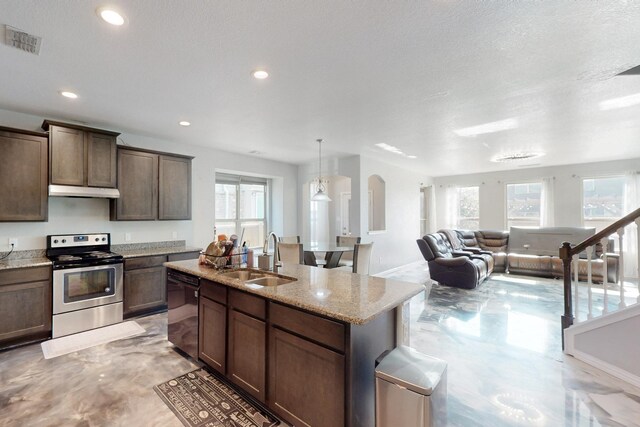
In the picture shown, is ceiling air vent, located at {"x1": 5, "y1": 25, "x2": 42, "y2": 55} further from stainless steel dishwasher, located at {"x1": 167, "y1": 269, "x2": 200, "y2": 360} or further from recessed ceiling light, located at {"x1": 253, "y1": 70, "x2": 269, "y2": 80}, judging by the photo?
stainless steel dishwasher, located at {"x1": 167, "y1": 269, "x2": 200, "y2": 360}

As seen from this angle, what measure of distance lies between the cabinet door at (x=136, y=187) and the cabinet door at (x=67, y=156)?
0.44 meters

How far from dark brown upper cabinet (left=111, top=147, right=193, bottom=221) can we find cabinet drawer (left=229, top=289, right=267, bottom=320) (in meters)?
2.70

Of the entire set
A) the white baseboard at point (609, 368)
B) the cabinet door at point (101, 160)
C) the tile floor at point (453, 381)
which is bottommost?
the tile floor at point (453, 381)

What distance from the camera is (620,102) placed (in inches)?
121

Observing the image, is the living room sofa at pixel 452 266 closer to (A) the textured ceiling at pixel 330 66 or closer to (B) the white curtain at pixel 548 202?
(A) the textured ceiling at pixel 330 66

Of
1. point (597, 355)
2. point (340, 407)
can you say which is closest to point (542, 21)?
point (340, 407)

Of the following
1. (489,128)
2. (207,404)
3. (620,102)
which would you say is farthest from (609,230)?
(207,404)

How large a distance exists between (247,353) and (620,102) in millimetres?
4490

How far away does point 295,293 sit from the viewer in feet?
6.15

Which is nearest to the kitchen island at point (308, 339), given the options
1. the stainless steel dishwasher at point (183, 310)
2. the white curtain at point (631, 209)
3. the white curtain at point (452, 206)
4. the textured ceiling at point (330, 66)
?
the stainless steel dishwasher at point (183, 310)

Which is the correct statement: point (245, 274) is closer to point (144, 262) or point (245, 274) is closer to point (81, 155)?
point (144, 262)

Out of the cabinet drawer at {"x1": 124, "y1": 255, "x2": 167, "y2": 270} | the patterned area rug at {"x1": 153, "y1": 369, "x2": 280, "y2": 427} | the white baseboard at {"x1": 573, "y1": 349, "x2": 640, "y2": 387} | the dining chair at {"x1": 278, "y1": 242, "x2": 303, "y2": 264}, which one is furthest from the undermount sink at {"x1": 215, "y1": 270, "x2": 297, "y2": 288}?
the white baseboard at {"x1": 573, "y1": 349, "x2": 640, "y2": 387}

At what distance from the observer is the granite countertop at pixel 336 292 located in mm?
1560

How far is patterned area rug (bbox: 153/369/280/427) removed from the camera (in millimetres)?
1926
